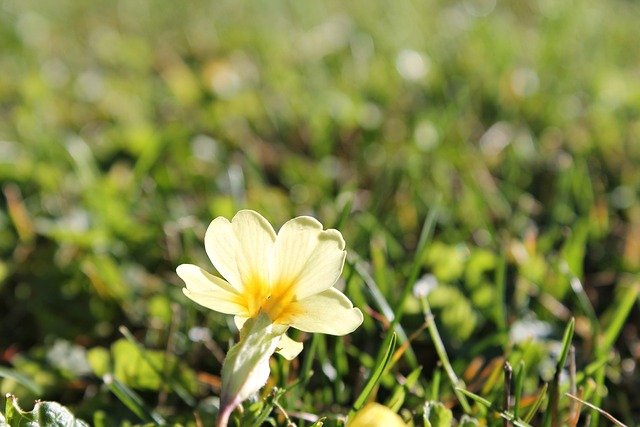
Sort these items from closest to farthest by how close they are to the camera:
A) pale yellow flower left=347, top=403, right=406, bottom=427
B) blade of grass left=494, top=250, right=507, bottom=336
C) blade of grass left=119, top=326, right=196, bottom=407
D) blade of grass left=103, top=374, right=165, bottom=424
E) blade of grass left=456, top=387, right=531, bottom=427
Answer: pale yellow flower left=347, top=403, right=406, bottom=427 → blade of grass left=456, top=387, right=531, bottom=427 → blade of grass left=103, top=374, right=165, bottom=424 → blade of grass left=119, top=326, right=196, bottom=407 → blade of grass left=494, top=250, right=507, bottom=336

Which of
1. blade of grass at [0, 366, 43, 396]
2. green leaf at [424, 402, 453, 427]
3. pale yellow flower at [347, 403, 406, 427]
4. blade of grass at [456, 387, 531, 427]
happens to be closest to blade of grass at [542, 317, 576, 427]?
blade of grass at [456, 387, 531, 427]

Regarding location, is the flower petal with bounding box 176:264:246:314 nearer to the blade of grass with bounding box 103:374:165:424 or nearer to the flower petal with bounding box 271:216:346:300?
the flower petal with bounding box 271:216:346:300

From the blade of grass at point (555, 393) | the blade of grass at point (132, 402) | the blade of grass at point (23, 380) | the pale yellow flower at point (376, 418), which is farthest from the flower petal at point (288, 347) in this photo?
the blade of grass at point (23, 380)

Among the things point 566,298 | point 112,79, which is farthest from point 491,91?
point 112,79

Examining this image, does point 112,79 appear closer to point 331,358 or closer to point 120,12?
point 120,12

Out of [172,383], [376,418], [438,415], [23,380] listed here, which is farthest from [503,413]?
[23,380]

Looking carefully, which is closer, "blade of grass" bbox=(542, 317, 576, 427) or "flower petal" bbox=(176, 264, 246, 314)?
"flower petal" bbox=(176, 264, 246, 314)
